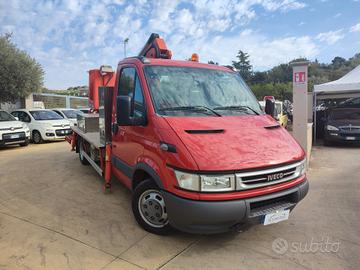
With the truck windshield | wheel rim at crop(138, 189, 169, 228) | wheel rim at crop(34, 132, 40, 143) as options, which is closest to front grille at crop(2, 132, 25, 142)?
wheel rim at crop(34, 132, 40, 143)

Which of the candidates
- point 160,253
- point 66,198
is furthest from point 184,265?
point 66,198

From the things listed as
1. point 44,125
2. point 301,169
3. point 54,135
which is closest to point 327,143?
point 301,169

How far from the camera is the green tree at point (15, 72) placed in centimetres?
1778

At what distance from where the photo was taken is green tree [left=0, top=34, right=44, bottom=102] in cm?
1778

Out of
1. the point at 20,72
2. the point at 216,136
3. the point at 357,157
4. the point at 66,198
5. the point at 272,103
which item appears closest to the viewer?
the point at 216,136

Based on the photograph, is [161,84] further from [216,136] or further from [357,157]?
[357,157]

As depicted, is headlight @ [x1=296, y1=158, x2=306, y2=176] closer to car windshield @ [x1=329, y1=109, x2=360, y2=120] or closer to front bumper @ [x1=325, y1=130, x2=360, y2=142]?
front bumper @ [x1=325, y1=130, x2=360, y2=142]

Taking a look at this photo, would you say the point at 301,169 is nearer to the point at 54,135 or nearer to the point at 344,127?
the point at 344,127

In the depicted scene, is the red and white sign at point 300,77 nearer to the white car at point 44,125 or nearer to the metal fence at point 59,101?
the white car at point 44,125

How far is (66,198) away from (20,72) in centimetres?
1497

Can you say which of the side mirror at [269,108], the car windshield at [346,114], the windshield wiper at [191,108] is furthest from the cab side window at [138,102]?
the car windshield at [346,114]

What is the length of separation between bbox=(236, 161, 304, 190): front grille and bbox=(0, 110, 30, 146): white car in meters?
10.9

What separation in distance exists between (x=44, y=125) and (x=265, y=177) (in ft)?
40.3

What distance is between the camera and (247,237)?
13.6ft
